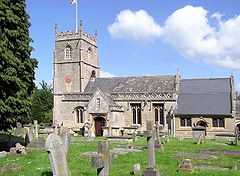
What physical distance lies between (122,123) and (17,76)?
78.0 ft

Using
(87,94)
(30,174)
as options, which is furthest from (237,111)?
(30,174)

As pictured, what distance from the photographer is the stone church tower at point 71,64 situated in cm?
4781

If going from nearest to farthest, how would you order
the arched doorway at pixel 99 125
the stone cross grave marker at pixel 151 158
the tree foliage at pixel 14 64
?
1. the stone cross grave marker at pixel 151 158
2. the tree foliage at pixel 14 64
3. the arched doorway at pixel 99 125

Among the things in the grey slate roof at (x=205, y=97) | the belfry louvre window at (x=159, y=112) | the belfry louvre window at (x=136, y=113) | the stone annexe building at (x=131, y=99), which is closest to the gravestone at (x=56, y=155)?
the stone annexe building at (x=131, y=99)

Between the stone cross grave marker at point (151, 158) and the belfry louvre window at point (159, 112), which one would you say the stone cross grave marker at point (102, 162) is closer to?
the stone cross grave marker at point (151, 158)

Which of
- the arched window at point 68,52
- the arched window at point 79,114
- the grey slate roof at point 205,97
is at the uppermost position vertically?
the arched window at point 68,52

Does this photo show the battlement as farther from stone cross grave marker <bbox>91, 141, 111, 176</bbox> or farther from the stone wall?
stone cross grave marker <bbox>91, 141, 111, 176</bbox>

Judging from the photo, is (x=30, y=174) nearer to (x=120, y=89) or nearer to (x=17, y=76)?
(x=17, y=76)

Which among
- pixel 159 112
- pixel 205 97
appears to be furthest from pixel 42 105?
pixel 205 97

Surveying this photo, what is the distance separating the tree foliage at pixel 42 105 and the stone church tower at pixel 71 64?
12195 millimetres

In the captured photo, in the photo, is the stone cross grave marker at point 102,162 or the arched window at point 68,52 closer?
the stone cross grave marker at point 102,162

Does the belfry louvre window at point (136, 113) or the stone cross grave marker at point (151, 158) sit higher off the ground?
the belfry louvre window at point (136, 113)

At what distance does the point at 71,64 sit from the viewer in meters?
48.8

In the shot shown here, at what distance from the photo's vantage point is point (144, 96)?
4294cm
